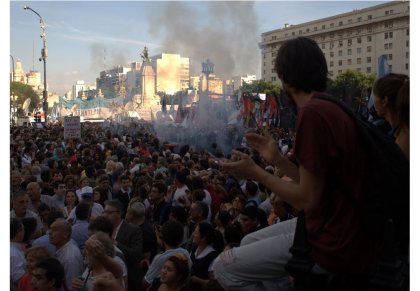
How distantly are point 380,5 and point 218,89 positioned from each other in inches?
2651

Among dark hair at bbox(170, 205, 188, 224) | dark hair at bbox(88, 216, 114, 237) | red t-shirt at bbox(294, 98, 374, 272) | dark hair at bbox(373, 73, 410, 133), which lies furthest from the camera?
dark hair at bbox(170, 205, 188, 224)

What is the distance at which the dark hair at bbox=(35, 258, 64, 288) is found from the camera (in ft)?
13.6

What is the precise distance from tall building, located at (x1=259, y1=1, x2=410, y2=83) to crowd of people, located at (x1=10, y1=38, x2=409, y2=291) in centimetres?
7479

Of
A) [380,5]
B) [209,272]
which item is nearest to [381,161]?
[209,272]

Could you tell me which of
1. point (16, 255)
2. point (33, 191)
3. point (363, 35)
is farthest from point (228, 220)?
point (363, 35)

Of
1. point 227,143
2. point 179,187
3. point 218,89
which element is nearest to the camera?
point 179,187

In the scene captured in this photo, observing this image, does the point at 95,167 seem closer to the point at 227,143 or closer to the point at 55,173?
the point at 55,173

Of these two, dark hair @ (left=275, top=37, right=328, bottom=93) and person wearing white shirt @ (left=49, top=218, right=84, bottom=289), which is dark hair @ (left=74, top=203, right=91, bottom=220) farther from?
dark hair @ (left=275, top=37, right=328, bottom=93)

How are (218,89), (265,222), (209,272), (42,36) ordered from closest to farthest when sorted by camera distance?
(209,272), (265,222), (218,89), (42,36)

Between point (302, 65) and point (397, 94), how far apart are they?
0.41m

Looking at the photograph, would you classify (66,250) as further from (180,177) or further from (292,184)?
(292,184)

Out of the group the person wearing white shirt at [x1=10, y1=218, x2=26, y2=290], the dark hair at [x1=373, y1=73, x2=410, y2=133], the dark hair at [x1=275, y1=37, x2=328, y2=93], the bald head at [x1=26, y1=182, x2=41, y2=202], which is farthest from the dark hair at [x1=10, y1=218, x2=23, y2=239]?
the dark hair at [x1=373, y1=73, x2=410, y2=133]

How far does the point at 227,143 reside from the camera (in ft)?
66.2
